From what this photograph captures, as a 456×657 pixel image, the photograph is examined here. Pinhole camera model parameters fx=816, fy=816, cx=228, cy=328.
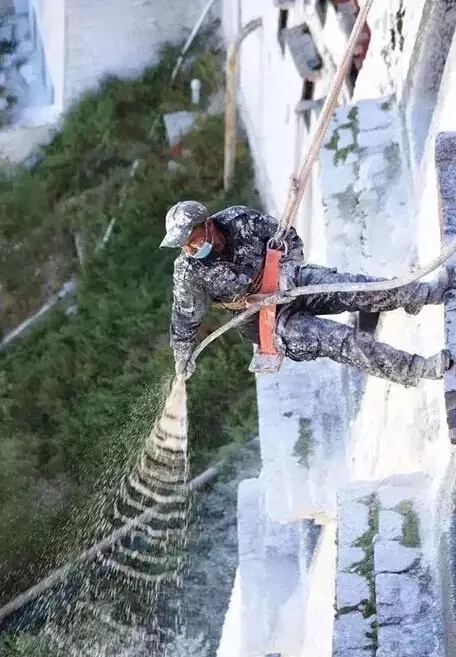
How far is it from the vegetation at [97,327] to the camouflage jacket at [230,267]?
12.6ft

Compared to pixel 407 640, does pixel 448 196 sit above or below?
above

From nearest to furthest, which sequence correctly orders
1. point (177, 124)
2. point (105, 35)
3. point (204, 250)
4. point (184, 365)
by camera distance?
1. point (204, 250)
2. point (184, 365)
3. point (177, 124)
4. point (105, 35)

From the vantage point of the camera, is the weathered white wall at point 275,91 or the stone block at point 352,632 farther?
the weathered white wall at point 275,91

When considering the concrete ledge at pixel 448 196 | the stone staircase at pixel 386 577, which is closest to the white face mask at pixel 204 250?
the concrete ledge at pixel 448 196

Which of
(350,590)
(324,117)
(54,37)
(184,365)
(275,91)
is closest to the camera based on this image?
(350,590)

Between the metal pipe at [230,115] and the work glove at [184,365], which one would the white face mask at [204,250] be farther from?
the metal pipe at [230,115]

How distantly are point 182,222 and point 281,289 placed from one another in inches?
25.2

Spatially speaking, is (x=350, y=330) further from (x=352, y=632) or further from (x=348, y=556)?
(x=352, y=632)

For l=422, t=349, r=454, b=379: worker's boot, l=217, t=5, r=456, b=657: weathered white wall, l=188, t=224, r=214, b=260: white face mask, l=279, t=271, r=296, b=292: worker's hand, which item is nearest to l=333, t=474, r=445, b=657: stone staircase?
l=217, t=5, r=456, b=657: weathered white wall

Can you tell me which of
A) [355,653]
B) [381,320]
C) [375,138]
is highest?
[375,138]

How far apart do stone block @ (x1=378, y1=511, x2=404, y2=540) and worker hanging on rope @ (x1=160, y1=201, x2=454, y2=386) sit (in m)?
0.69

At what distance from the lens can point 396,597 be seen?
3.47 metres

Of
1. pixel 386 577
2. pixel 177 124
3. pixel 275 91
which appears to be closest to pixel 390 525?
pixel 386 577

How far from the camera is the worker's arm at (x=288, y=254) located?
4.29 meters
